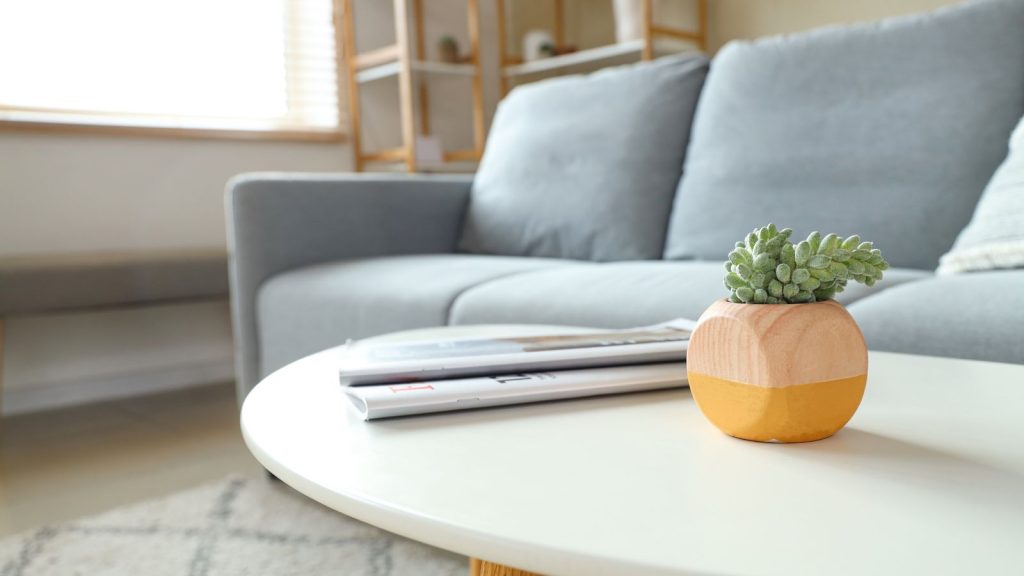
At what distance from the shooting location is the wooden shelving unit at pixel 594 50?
2.94 meters

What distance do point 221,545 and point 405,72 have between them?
1.97 metres

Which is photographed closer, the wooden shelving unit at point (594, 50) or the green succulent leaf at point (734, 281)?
the green succulent leaf at point (734, 281)

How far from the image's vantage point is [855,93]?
5.12 ft

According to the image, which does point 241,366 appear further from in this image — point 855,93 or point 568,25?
point 568,25

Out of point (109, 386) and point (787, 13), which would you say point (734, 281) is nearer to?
point (109, 386)

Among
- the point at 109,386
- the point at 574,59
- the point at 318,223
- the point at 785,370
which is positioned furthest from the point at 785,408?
the point at 574,59

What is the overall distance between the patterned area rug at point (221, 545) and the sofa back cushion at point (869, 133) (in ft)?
2.81

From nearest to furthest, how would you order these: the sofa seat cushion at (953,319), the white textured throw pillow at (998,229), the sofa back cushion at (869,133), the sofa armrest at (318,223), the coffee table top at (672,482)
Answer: the coffee table top at (672,482) → the sofa seat cushion at (953,319) → the white textured throw pillow at (998,229) → the sofa back cushion at (869,133) → the sofa armrest at (318,223)

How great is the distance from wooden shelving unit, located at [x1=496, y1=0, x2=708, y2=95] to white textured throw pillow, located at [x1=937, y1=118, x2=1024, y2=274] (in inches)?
70.3

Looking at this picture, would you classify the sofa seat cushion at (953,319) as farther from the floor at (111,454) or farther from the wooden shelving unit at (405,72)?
the wooden shelving unit at (405,72)

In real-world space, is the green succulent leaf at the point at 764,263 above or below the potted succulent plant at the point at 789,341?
above

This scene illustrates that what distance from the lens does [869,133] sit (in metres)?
1.52

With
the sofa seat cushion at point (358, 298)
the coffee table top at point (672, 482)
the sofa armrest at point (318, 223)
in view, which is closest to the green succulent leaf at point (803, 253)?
the coffee table top at point (672, 482)

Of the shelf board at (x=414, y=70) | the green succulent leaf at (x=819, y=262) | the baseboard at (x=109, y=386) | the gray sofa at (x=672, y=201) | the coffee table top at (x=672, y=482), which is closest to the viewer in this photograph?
the coffee table top at (x=672, y=482)
